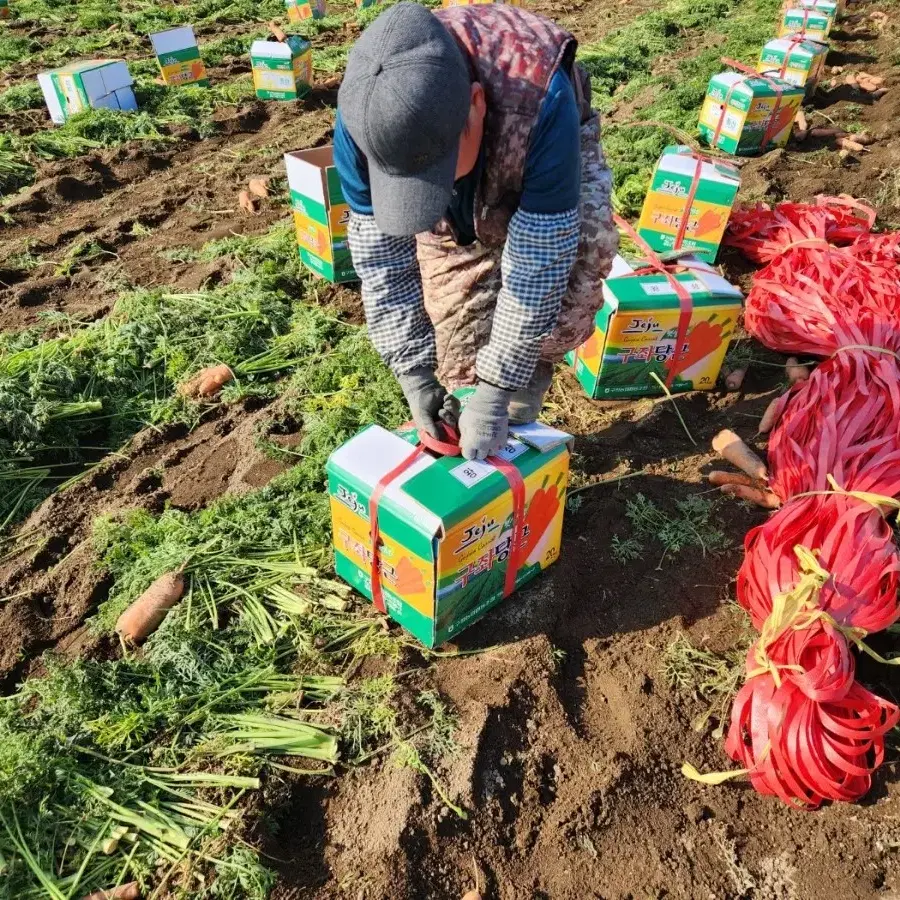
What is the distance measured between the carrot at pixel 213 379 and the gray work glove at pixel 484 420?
2.06m

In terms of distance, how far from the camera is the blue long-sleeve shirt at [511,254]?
7.06 feet

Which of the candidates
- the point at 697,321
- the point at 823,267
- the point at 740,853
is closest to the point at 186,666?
the point at 740,853

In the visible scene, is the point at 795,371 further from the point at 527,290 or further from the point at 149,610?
the point at 149,610

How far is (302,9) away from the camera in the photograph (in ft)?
36.2

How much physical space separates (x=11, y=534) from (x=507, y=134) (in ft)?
9.11

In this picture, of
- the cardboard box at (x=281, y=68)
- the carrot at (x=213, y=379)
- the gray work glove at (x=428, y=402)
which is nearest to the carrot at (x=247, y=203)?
the carrot at (x=213, y=379)

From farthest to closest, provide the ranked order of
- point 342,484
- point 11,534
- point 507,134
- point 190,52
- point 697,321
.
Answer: point 190,52 → point 697,321 → point 11,534 → point 342,484 → point 507,134

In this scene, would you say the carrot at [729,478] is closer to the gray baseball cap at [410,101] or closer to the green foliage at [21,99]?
the gray baseball cap at [410,101]

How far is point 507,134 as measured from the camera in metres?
2.11

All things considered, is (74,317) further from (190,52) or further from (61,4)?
(61,4)

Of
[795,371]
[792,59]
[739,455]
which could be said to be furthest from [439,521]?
[792,59]

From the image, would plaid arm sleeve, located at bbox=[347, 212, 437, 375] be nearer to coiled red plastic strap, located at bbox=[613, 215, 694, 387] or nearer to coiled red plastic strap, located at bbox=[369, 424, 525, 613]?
coiled red plastic strap, located at bbox=[369, 424, 525, 613]

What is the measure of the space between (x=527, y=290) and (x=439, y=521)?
0.78 meters

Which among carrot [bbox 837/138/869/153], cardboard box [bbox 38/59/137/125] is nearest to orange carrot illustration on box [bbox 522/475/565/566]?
carrot [bbox 837/138/869/153]
